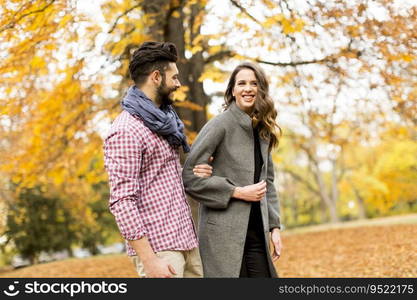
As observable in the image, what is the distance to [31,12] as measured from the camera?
558cm

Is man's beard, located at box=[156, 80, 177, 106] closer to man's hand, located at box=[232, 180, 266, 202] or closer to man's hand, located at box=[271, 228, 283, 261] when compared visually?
man's hand, located at box=[232, 180, 266, 202]

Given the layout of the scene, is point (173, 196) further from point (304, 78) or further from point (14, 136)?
point (14, 136)

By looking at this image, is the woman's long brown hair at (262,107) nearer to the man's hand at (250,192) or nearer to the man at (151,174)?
the man's hand at (250,192)

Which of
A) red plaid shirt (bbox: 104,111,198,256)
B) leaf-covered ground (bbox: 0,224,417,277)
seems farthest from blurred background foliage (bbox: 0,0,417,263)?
red plaid shirt (bbox: 104,111,198,256)

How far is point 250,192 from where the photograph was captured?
320 cm

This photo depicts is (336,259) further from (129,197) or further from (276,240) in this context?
(129,197)

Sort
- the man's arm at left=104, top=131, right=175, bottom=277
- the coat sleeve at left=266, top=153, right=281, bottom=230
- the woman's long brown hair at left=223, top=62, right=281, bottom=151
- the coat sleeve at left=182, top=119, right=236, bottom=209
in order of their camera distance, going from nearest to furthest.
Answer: the man's arm at left=104, top=131, right=175, bottom=277 → the coat sleeve at left=182, top=119, right=236, bottom=209 → the woman's long brown hair at left=223, top=62, right=281, bottom=151 → the coat sleeve at left=266, top=153, right=281, bottom=230

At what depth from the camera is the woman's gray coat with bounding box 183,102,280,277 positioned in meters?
3.17

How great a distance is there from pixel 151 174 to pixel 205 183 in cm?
51

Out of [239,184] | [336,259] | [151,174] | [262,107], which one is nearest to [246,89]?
[262,107]

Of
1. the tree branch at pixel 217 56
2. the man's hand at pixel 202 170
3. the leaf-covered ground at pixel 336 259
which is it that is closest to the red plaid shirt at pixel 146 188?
the man's hand at pixel 202 170

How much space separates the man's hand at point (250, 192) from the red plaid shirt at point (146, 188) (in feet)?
1.37

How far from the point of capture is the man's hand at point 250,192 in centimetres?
319

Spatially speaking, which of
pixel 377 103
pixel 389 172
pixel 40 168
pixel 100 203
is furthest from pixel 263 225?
pixel 389 172
